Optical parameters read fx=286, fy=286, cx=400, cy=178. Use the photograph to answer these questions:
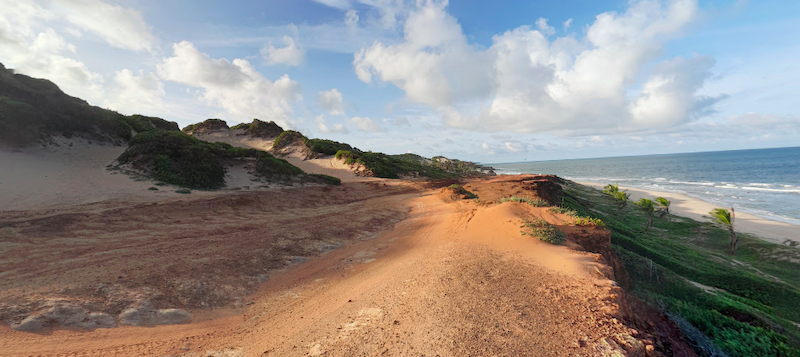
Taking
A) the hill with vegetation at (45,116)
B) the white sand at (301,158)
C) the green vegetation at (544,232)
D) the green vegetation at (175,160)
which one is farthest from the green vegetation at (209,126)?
the green vegetation at (544,232)

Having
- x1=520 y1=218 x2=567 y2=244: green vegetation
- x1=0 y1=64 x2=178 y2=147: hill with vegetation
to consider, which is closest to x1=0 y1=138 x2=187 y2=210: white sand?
x1=0 y1=64 x2=178 y2=147: hill with vegetation

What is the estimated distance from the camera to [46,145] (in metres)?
17.7

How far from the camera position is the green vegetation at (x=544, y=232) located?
874 cm

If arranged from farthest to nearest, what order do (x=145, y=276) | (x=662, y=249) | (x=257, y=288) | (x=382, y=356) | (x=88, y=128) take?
(x=88, y=128)
(x=662, y=249)
(x=257, y=288)
(x=145, y=276)
(x=382, y=356)

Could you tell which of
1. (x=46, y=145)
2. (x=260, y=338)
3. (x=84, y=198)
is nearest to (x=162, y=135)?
(x=46, y=145)

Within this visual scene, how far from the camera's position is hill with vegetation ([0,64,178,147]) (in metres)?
16.8

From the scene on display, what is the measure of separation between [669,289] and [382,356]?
1137 centimetres

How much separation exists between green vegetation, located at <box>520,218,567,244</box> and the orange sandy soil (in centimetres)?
28

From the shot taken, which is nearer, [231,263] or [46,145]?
[231,263]

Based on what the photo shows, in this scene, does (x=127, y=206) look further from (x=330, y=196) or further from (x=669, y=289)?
(x=669, y=289)

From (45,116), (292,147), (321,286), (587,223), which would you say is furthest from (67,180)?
(292,147)

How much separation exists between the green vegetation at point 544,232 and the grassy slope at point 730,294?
9.60ft

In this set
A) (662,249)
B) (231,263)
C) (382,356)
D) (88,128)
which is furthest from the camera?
(88,128)

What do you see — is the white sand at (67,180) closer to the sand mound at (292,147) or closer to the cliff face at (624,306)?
the cliff face at (624,306)
